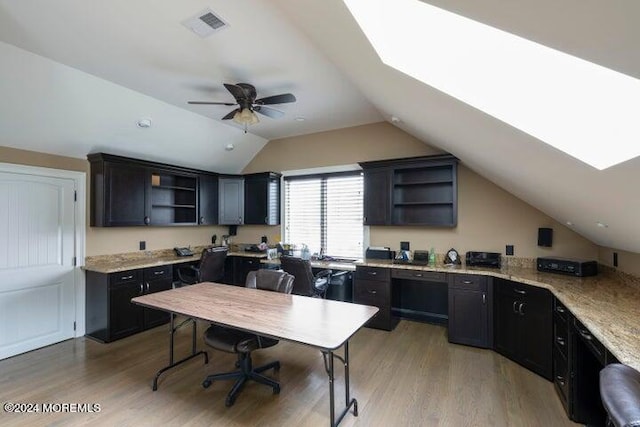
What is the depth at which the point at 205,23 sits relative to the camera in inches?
84.2

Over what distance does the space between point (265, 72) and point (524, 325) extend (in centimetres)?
353

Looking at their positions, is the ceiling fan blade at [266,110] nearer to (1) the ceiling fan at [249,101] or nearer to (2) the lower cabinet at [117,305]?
(1) the ceiling fan at [249,101]

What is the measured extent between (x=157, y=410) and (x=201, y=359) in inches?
31.8

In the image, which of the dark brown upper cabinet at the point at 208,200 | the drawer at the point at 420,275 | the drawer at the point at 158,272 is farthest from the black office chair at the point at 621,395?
the dark brown upper cabinet at the point at 208,200

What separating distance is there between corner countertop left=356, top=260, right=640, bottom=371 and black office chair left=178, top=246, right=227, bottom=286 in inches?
112

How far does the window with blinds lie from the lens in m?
4.88

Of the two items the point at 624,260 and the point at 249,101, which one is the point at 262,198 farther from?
the point at 624,260

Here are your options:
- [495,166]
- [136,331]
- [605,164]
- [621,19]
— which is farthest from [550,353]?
[136,331]

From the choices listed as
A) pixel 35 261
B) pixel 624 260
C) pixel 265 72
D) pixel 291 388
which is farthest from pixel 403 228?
pixel 35 261

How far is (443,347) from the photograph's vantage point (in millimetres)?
3328

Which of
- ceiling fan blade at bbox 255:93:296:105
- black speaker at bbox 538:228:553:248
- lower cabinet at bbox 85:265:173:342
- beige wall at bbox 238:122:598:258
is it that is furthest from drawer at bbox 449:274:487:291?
lower cabinet at bbox 85:265:173:342

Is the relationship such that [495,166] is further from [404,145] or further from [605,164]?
[404,145]

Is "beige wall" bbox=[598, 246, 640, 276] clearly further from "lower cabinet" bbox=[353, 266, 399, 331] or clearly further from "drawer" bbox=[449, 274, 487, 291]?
"lower cabinet" bbox=[353, 266, 399, 331]

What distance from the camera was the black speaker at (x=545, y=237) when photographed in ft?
11.1
